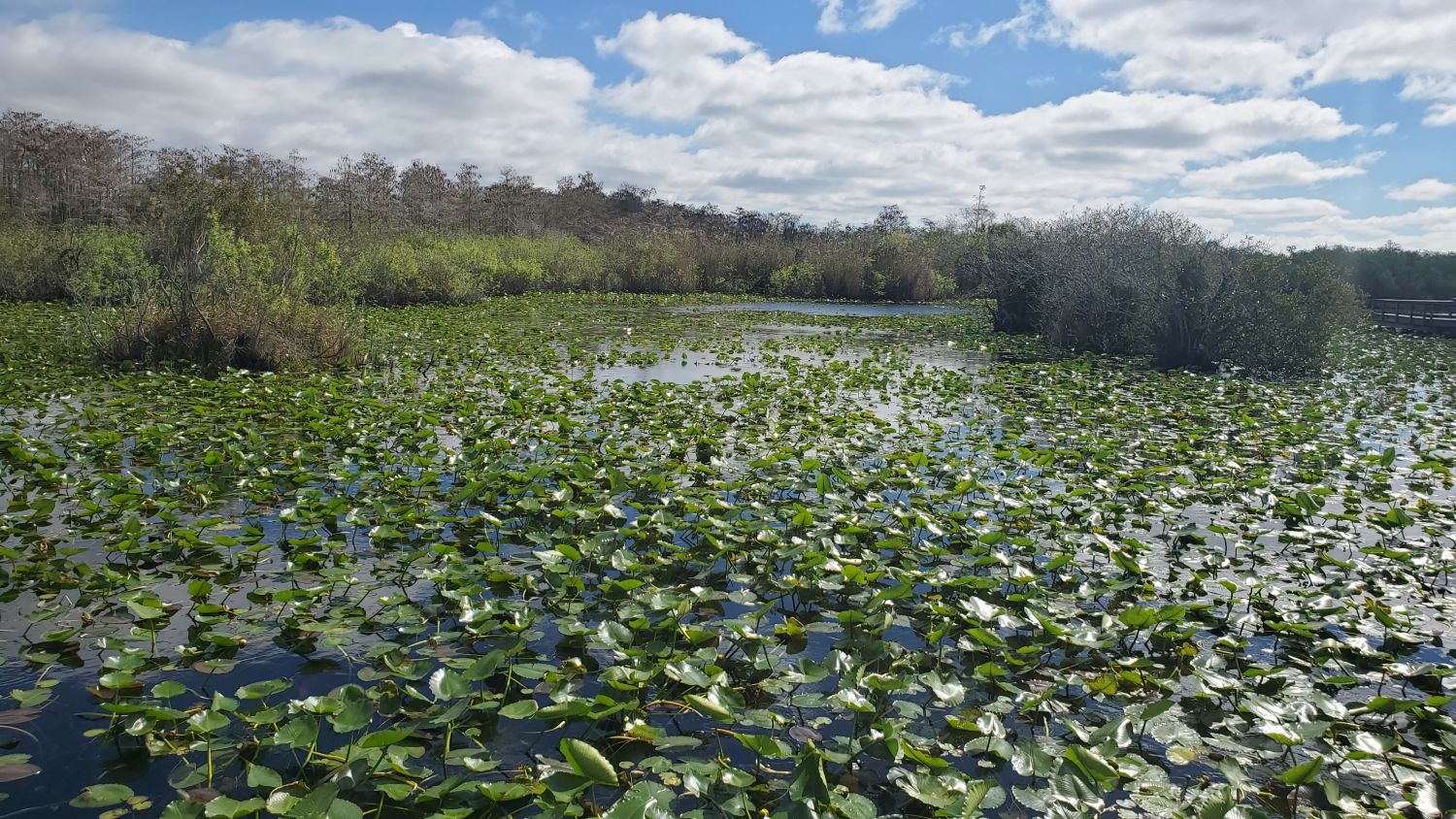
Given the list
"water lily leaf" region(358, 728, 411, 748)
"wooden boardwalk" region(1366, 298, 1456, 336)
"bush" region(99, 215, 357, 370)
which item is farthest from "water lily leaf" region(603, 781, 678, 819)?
"wooden boardwalk" region(1366, 298, 1456, 336)

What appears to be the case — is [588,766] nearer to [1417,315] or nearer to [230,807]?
[230,807]

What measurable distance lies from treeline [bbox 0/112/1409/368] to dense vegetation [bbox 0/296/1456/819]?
2.64 m

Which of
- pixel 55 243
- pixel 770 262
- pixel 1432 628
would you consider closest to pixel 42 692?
pixel 1432 628

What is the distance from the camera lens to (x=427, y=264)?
69.3 feet

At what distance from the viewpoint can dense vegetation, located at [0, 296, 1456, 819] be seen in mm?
2340

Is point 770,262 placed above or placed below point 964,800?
above

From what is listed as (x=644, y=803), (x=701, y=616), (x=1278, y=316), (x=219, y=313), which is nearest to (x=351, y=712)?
(x=644, y=803)

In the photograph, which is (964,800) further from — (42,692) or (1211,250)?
(1211,250)

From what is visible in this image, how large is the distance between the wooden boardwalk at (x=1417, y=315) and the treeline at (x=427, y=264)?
3509 mm

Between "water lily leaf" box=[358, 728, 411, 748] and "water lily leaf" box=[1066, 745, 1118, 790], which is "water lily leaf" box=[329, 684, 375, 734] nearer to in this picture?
"water lily leaf" box=[358, 728, 411, 748]

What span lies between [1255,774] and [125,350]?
35.9ft

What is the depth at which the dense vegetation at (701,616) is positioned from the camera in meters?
2.34

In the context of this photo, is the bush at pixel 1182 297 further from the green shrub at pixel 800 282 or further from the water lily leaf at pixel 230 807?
the green shrub at pixel 800 282

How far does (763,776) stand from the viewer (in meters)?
2.43
